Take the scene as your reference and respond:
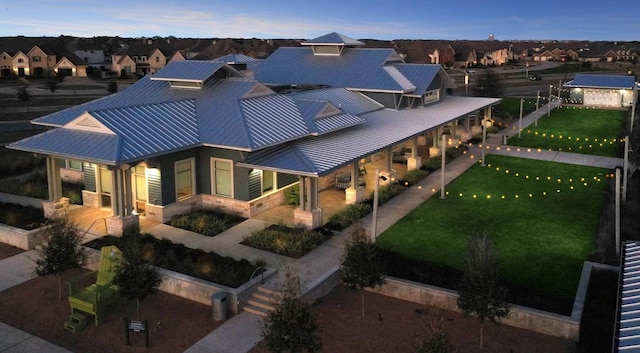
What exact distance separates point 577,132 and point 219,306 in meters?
41.4

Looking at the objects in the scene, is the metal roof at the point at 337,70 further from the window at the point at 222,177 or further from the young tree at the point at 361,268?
the young tree at the point at 361,268

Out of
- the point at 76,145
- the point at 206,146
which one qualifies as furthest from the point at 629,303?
the point at 76,145

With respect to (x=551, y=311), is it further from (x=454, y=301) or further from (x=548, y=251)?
(x=548, y=251)

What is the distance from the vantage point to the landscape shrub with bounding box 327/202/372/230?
2416 cm

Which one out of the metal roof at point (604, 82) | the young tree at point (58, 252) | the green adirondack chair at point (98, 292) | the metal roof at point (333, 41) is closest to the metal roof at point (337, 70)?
the metal roof at point (333, 41)

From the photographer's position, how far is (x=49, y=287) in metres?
18.6

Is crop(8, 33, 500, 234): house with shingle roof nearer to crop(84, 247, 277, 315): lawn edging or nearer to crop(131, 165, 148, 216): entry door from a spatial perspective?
crop(131, 165, 148, 216): entry door

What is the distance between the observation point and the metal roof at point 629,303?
1082 cm

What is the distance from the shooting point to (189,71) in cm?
2939

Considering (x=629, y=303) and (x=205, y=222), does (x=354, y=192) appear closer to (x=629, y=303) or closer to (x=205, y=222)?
(x=205, y=222)

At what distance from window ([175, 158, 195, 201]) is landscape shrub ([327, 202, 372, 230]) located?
6.58 meters

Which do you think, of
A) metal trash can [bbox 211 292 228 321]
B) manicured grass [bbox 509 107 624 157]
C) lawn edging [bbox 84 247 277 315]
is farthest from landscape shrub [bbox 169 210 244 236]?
manicured grass [bbox 509 107 624 157]

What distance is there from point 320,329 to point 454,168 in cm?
2214

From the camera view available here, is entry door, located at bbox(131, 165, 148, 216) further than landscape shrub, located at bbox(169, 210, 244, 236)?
Yes
